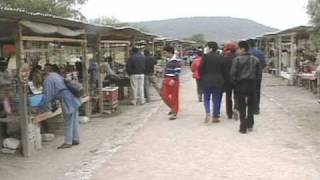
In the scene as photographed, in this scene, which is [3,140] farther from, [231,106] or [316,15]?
[316,15]

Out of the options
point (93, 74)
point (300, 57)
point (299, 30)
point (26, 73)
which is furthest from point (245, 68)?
point (300, 57)

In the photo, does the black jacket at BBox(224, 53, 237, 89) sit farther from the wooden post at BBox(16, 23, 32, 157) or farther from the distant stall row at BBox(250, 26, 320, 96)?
the distant stall row at BBox(250, 26, 320, 96)

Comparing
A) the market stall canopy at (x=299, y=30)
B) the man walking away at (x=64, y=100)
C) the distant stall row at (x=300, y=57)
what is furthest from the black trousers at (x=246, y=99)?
the market stall canopy at (x=299, y=30)

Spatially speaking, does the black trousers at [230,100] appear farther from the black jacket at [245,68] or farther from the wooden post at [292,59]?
the wooden post at [292,59]

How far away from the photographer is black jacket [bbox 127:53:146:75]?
1642cm

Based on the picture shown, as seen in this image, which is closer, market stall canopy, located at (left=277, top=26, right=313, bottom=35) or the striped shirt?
the striped shirt

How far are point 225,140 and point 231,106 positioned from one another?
2877 millimetres

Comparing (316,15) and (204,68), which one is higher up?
(316,15)

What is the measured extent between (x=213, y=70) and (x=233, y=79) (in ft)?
3.15

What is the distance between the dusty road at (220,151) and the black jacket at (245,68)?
104 centimetres

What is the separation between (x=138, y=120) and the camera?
1329 centimetres

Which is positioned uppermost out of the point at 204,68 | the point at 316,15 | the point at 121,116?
the point at 316,15

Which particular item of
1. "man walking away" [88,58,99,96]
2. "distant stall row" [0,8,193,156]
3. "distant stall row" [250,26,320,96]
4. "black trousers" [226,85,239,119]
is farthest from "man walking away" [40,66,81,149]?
"distant stall row" [250,26,320,96]

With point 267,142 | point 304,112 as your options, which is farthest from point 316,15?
point 267,142
